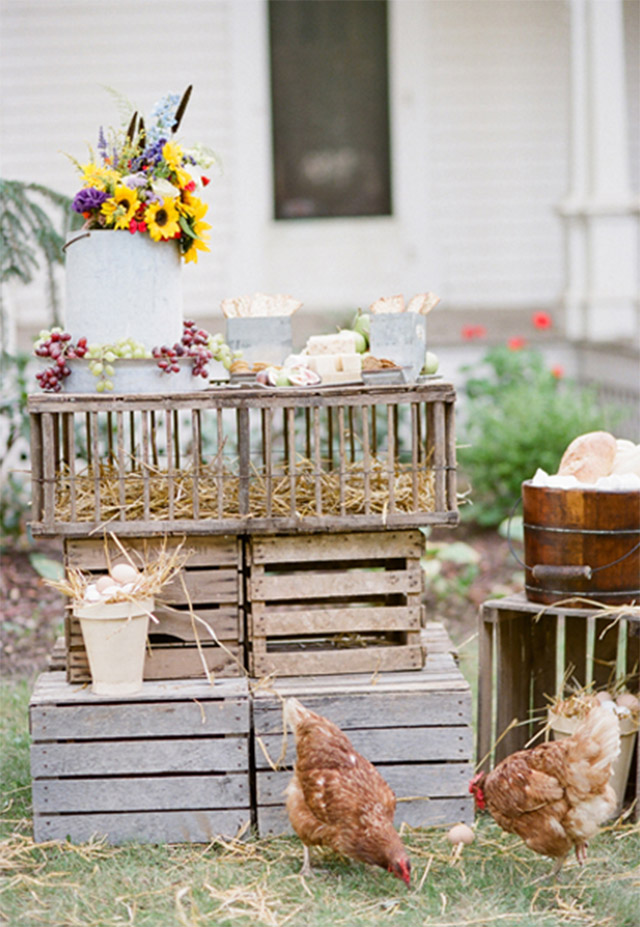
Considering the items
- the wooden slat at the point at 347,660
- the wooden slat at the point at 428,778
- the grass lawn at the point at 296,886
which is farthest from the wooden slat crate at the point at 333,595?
the grass lawn at the point at 296,886

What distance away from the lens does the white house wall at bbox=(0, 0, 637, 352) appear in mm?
9594

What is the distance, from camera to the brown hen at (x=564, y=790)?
321cm

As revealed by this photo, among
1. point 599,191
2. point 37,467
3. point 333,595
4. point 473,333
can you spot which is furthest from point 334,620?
point 599,191


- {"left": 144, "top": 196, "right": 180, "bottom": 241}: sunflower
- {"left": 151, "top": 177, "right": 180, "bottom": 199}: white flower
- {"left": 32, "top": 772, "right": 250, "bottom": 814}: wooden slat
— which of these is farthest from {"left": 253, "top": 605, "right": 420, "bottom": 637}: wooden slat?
{"left": 151, "top": 177, "right": 180, "bottom": 199}: white flower

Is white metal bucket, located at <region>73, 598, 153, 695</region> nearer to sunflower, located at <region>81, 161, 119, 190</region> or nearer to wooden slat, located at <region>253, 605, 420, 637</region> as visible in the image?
wooden slat, located at <region>253, 605, 420, 637</region>

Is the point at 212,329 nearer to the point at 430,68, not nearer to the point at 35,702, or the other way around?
the point at 430,68

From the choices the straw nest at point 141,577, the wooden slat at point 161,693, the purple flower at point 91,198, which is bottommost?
the wooden slat at point 161,693

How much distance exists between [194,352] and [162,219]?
409mm

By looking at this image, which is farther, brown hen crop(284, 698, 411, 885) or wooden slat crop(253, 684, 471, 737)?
wooden slat crop(253, 684, 471, 737)

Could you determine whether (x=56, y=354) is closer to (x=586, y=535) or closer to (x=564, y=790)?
(x=586, y=535)

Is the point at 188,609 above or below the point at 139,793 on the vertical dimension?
above

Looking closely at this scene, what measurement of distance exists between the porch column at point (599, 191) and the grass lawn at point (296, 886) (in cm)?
593

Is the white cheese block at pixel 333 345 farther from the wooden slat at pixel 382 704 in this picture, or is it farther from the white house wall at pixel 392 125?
the white house wall at pixel 392 125

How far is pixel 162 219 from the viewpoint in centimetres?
367
